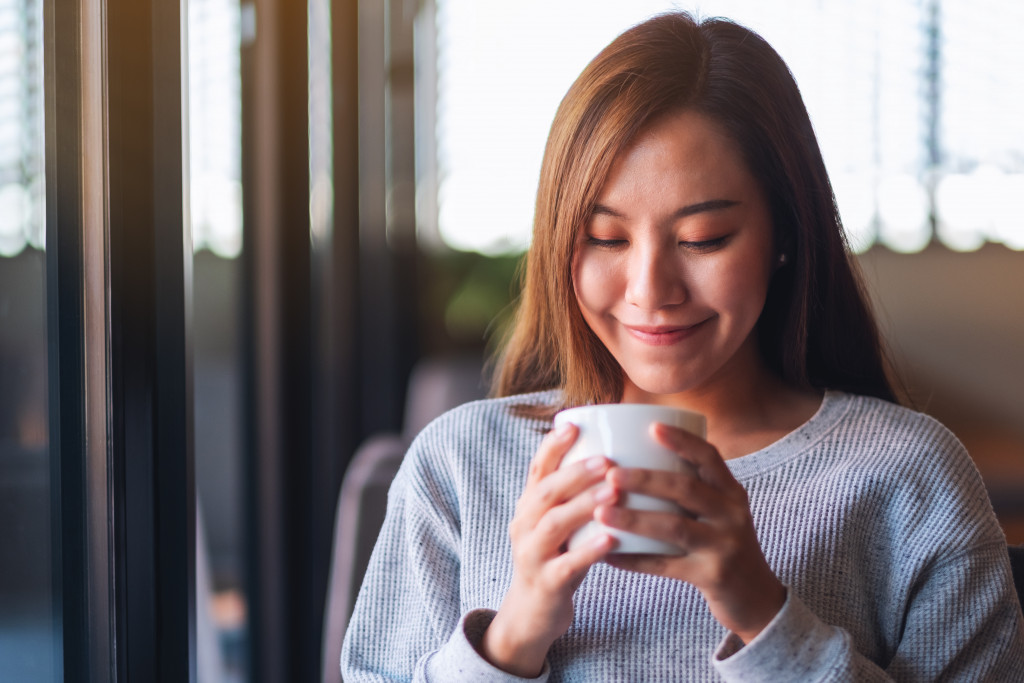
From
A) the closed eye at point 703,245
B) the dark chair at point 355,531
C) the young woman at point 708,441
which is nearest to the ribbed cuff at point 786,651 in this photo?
the young woman at point 708,441

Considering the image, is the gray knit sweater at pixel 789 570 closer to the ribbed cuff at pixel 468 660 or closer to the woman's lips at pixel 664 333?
the ribbed cuff at pixel 468 660

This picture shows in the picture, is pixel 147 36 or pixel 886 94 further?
pixel 886 94

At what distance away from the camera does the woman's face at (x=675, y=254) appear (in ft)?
3.12

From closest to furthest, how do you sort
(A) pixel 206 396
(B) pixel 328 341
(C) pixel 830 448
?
(C) pixel 830 448
(A) pixel 206 396
(B) pixel 328 341

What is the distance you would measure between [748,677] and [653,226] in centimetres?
42

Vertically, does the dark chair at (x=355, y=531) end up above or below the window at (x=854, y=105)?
below

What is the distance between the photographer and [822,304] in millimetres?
1142

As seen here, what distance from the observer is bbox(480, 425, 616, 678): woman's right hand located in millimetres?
703

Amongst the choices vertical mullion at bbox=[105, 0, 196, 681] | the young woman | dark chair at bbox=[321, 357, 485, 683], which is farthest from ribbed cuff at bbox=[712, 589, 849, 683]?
dark chair at bbox=[321, 357, 485, 683]

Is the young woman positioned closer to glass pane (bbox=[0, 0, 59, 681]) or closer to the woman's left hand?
the woman's left hand

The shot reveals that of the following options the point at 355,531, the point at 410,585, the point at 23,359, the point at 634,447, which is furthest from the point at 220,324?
the point at 634,447

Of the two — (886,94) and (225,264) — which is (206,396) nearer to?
(225,264)

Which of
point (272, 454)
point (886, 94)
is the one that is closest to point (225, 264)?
point (272, 454)

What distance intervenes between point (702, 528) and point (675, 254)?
0.33m
